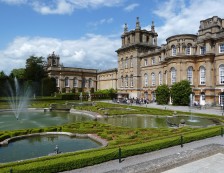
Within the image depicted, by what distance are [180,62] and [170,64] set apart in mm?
1883

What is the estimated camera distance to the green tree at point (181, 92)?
3631 cm

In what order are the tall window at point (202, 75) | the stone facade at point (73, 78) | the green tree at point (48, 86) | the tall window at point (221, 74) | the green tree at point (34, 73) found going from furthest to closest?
the stone facade at point (73, 78), the green tree at point (34, 73), the green tree at point (48, 86), the tall window at point (202, 75), the tall window at point (221, 74)

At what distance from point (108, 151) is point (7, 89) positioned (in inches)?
1970

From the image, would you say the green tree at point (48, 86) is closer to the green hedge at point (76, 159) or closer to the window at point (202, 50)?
the window at point (202, 50)

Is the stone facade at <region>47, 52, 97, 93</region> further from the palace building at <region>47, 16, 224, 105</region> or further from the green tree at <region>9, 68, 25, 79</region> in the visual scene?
the green tree at <region>9, 68, 25, 79</region>

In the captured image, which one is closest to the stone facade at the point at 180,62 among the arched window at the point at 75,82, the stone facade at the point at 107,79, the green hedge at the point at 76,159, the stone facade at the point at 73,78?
the stone facade at the point at 107,79

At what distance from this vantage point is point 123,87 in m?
55.8

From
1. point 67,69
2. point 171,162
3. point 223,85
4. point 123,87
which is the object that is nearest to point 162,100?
point 223,85

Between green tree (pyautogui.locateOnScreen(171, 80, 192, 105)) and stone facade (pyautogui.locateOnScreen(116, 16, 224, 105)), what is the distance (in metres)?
2.29

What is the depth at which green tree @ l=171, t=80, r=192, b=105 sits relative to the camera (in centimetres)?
3631

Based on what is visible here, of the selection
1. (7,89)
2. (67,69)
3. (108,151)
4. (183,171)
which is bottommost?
(183,171)

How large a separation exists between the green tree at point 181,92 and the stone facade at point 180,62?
2.29m

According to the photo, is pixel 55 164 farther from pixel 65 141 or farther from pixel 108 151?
pixel 65 141

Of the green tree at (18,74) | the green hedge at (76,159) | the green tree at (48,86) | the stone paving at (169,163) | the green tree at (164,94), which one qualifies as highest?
the green tree at (18,74)
